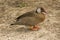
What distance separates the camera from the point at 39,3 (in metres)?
7.44

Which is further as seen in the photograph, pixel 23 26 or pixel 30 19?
pixel 23 26

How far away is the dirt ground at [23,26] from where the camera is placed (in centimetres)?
536

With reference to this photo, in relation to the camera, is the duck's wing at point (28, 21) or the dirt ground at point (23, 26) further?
the duck's wing at point (28, 21)

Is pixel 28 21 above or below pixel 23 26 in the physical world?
above

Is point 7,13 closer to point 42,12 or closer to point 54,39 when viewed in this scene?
point 42,12

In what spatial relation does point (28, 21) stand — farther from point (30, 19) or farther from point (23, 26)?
point (23, 26)

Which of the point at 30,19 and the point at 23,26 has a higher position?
the point at 30,19

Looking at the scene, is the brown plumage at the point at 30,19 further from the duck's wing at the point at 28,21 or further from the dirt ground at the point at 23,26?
the dirt ground at the point at 23,26

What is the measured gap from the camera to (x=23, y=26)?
19.7 feet

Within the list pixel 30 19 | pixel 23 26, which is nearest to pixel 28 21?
pixel 30 19

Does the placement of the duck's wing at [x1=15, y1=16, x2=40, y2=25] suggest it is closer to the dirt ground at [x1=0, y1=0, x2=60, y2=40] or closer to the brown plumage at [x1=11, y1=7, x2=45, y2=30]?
the brown plumage at [x1=11, y1=7, x2=45, y2=30]

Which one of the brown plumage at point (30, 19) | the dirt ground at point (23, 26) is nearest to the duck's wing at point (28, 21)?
the brown plumage at point (30, 19)

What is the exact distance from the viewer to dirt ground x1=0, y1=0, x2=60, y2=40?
536 centimetres

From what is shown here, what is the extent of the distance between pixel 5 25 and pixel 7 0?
6.11 feet
